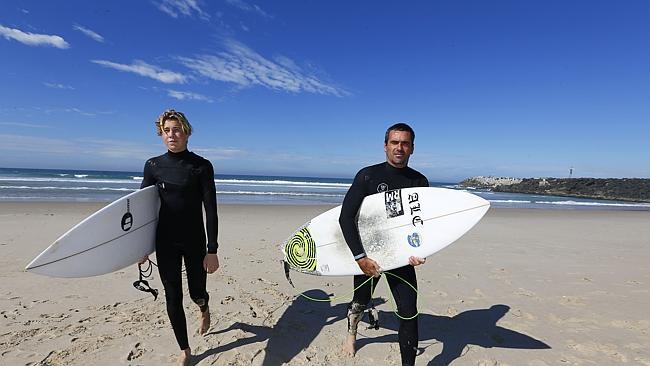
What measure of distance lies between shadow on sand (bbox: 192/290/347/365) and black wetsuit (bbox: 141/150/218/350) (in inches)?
25.1

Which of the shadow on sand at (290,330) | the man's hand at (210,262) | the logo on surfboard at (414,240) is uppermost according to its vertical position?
the logo on surfboard at (414,240)

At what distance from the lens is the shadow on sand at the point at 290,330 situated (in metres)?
3.00

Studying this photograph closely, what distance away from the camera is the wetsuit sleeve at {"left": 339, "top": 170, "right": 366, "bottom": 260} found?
8.50ft

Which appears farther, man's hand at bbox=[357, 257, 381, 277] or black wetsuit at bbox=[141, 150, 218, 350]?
black wetsuit at bbox=[141, 150, 218, 350]

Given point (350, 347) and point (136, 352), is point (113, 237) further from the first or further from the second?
point (350, 347)

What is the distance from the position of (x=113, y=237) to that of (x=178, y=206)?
2.32ft

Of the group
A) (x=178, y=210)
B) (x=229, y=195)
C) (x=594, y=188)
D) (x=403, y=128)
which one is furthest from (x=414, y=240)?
(x=594, y=188)

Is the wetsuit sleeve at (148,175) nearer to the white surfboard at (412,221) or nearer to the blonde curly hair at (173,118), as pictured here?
the blonde curly hair at (173,118)

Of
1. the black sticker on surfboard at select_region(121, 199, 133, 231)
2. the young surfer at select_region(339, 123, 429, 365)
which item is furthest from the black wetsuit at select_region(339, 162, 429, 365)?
the black sticker on surfboard at select_region(121, 199, 133, 231)

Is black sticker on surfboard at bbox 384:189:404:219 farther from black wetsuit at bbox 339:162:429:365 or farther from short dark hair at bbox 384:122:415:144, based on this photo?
short dark hair at bbox 384:122:415:144

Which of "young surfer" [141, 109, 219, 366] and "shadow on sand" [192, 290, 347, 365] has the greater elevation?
"young surfer" [141, 109, 219, 366]

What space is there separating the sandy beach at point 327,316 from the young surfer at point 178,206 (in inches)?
23.7

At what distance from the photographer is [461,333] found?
3.52m

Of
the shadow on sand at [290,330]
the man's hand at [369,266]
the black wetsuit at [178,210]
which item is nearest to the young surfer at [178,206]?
the black wetsuit at [178,210]
